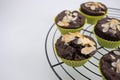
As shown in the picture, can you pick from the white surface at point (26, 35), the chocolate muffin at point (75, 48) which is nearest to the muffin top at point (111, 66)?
the chocolate muffin at point (75, 48)

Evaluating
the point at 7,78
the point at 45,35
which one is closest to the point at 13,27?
the point at 45,35

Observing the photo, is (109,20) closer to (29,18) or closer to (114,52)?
(114,52)

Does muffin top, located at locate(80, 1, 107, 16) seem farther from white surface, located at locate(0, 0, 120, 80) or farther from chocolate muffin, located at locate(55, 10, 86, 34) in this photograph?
white surface, located at locate(0, 0, 120, 80)

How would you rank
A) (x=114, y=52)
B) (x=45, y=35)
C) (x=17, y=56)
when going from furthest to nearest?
(x=45, y=35) < (x=17, y=56) < (x=114, y=52)

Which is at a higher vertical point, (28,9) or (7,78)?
(28,9)

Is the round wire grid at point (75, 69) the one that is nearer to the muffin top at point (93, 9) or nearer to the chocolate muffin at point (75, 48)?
the chocolate muffin at point (75, 48)

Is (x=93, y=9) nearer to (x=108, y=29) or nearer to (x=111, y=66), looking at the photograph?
(x=108, y=29)
